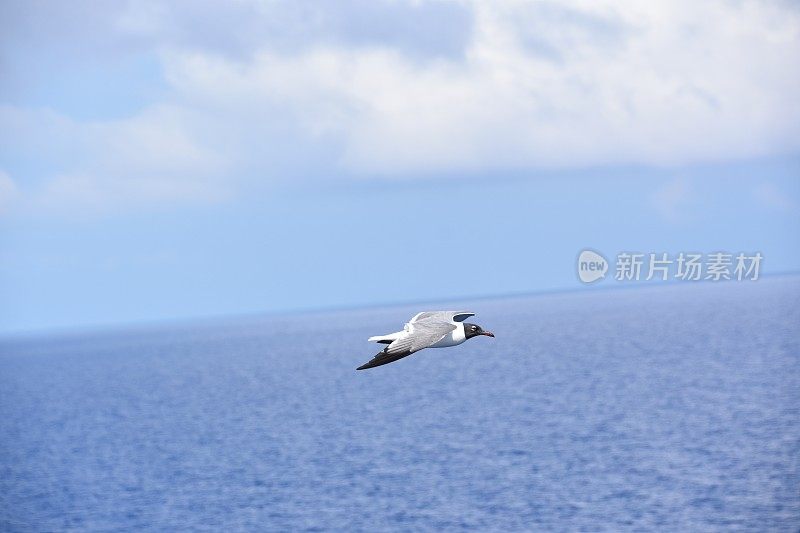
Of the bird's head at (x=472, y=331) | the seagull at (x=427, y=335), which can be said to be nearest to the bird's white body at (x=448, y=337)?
the seagull at (x=427, y=335)

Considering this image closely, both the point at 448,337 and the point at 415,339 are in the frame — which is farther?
the point at 448,337

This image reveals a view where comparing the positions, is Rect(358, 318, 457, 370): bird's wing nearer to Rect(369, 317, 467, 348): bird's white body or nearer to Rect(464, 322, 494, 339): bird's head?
Rect(369, 317, 467, 348): bird's white body

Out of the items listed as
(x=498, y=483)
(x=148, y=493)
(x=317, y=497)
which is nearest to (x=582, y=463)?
(x=498, y=483)

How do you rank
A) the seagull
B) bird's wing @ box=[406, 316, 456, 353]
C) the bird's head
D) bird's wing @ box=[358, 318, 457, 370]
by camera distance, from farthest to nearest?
the bird's head
bird's wing @ box=[406, 316, 456, 353]
the seagull
bird's wing @ box=[358, 318, 457, 370]

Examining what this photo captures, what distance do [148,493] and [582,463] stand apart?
241ft

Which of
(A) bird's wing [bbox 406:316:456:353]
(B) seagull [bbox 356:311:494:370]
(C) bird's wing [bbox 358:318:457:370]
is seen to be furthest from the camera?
(A) bird's wing [bbox 406:316:456:353]

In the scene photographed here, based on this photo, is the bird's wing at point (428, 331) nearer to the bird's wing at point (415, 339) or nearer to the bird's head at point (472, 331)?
the bird's wing at point (415, 339)

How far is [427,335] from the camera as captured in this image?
30.3ft

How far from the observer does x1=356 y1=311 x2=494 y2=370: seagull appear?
28.7ft

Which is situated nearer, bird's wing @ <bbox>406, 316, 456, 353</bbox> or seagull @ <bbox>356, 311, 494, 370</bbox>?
seagull @ <bbox>356, 311, 494, 370</bbox>

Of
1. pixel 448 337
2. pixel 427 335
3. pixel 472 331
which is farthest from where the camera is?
pixel 472 331

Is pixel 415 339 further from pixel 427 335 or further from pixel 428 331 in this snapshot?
pixel 428 331

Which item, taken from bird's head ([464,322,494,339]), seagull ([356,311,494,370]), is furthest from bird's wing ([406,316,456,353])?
bird's head ([464,322,494,339])

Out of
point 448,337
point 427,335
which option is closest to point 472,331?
point 448,337
